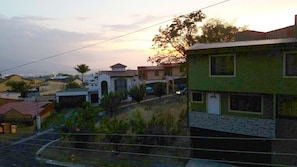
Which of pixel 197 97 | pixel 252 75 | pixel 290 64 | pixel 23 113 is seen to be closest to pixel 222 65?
pixel 252 75

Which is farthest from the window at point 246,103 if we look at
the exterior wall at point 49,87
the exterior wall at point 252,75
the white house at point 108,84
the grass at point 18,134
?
the exterior wall at point 49,87

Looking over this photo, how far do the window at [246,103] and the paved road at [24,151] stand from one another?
34.1 ft

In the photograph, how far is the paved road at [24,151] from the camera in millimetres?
16281

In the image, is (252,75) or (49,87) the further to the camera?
(49,87)

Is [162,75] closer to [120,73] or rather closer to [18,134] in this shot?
[120,73]

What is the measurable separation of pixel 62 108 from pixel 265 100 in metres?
24.9

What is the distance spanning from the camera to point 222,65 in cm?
1513

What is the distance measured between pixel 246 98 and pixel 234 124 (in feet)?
4.65

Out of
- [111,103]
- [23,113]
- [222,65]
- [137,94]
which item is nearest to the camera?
[222,65]

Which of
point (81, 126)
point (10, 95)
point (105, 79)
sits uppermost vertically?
point (105, 79)

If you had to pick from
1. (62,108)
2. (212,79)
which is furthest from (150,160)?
(62,108)

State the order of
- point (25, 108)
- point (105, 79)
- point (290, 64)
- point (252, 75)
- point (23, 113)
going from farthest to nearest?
point (105, 79)
point (25, 108)
point (23, 113)
point (252, 75)
point (290, 64)

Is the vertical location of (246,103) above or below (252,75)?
below

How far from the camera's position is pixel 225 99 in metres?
15.4
